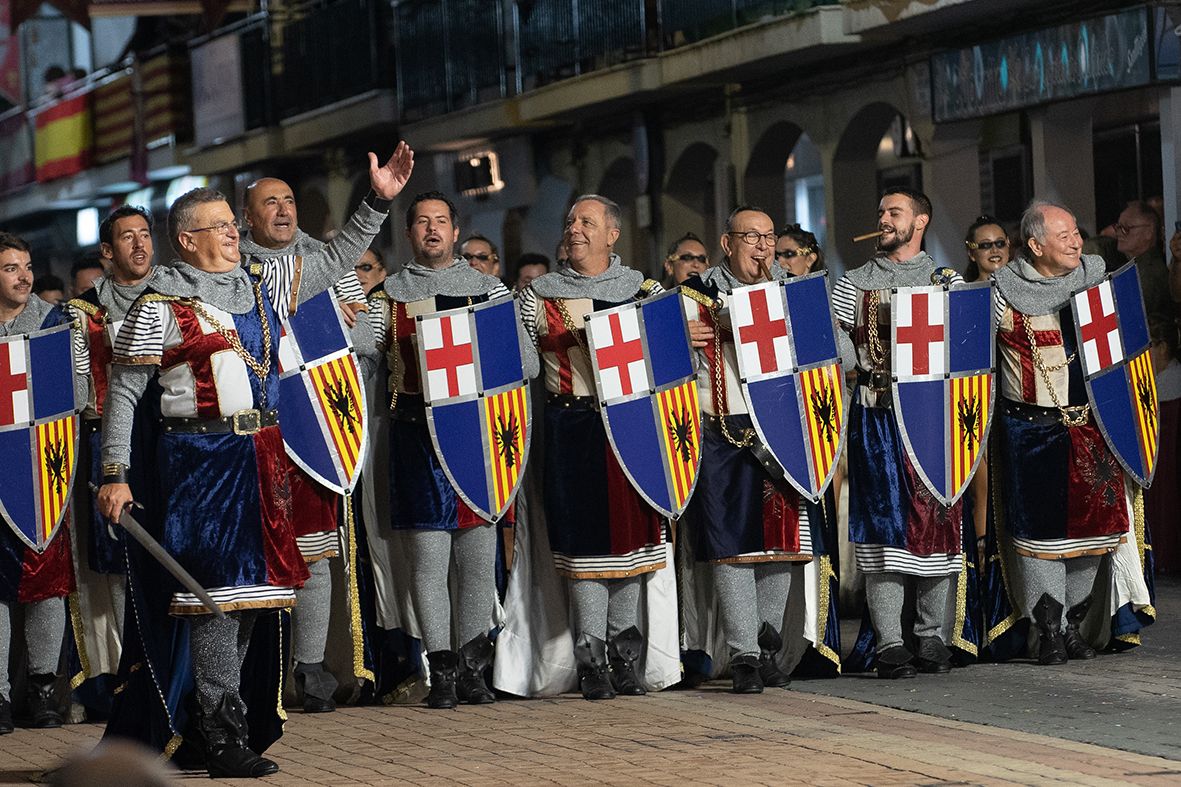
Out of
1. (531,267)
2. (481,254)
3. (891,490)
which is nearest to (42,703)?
(891,490)

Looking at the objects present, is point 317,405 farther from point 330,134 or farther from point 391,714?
point 330,134

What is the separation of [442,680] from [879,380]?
2171 millimetres

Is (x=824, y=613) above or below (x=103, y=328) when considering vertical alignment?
below

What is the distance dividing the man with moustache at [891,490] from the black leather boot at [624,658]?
104 centimetres

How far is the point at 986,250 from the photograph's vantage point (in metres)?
10.9

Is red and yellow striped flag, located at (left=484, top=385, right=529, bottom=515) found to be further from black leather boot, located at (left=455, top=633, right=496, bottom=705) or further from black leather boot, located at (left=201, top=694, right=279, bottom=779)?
black leather boot, located at (left=201, top=694, right=279, bottom=779)

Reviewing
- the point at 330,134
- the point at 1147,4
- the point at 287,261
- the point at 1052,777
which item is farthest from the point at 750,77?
the point at 1052,777

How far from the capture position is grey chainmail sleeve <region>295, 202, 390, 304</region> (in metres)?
8.45

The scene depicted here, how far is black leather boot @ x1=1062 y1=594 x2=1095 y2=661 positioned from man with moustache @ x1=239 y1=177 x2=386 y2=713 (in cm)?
310

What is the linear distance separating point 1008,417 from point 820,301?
0.98 meters

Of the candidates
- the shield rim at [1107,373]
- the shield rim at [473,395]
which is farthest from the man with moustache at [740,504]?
the shield rim at [1107,373]

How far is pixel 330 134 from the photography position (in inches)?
1160

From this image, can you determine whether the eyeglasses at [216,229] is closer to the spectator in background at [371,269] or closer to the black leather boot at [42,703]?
the black leather boot at [42,703]

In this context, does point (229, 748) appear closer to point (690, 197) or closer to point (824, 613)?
point (824, 613)
